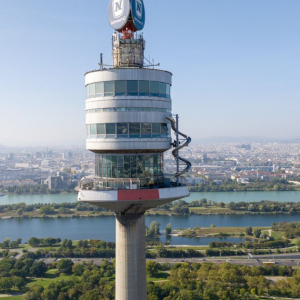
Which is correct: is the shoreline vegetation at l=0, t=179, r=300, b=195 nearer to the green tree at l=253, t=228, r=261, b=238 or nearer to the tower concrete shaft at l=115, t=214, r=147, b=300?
the green tree at l=253, t=228, r=261, b=238

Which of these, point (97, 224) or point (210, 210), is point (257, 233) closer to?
point (210, 210)

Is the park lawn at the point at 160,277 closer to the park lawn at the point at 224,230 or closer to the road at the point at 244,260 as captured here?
the road at the point at 244,260

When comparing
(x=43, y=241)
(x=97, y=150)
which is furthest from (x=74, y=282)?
(x=97, y=150)

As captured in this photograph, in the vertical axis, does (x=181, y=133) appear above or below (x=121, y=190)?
above

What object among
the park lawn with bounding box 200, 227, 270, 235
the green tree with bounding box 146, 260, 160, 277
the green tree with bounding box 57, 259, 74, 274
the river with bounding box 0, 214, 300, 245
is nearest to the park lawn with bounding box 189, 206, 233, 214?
the river with bounding box 0, 214, 300, 245

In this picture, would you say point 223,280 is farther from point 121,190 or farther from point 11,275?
point 121,190

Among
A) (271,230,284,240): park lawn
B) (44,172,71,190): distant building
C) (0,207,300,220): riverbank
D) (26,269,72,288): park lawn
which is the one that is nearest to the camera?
(26,269,72,288): park lawn

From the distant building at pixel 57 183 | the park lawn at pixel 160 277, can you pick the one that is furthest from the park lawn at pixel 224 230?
the distant building at pixel 57 183
